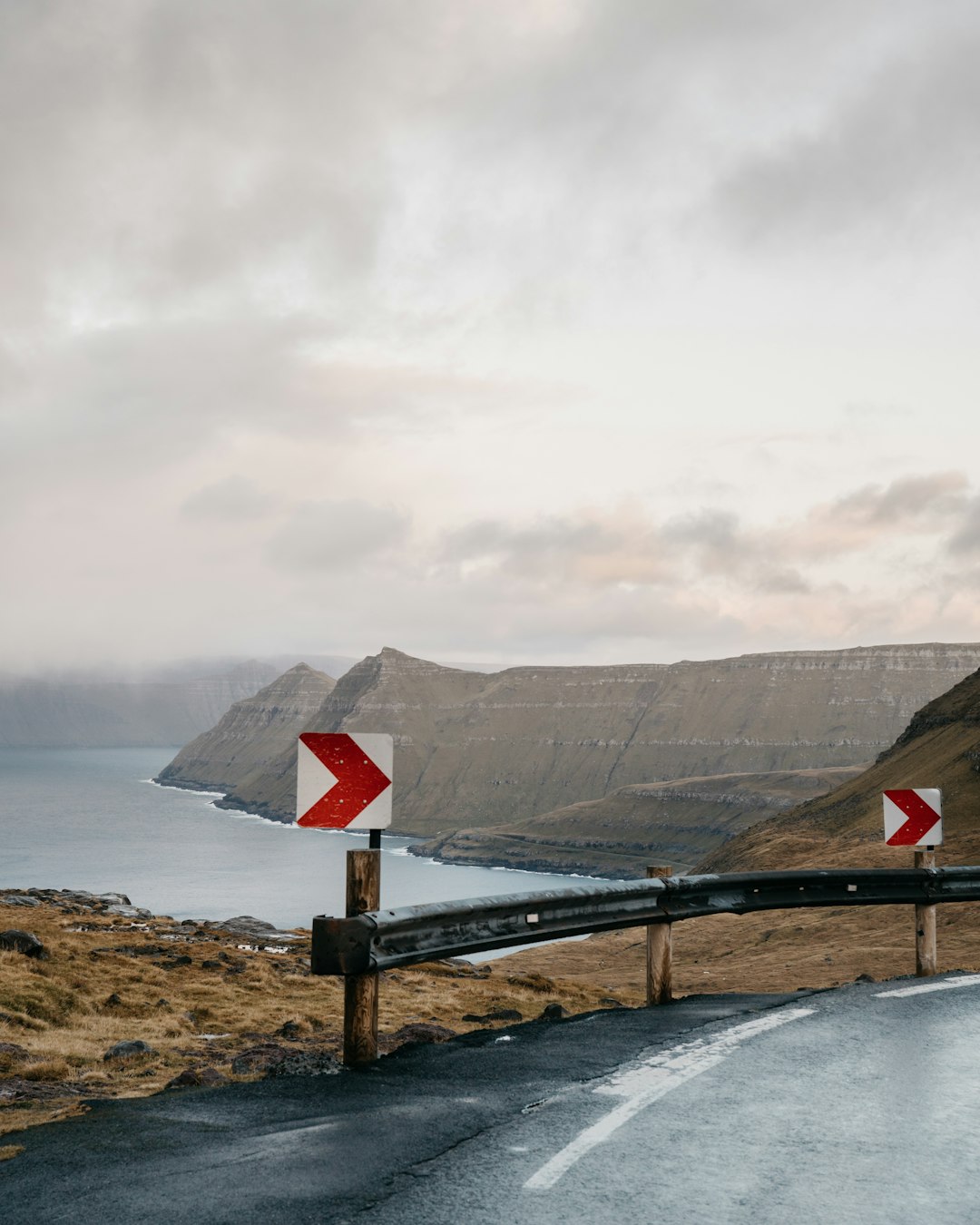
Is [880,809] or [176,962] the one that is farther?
[880,809]

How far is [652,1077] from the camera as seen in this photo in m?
7.08

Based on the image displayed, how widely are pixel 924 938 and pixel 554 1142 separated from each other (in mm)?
8457

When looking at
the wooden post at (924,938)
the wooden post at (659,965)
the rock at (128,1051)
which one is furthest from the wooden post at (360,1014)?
the wooden post at (924,938)

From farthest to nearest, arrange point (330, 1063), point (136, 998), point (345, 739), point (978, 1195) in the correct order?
point (136, 998)
point (345, 739)
point (330, 1063)
point (978, 1195)

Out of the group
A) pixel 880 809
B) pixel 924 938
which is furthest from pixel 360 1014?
pixel 880 809

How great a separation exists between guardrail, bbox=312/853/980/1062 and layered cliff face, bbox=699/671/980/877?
133 feet

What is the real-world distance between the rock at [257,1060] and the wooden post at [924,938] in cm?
716

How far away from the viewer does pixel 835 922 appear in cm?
3819

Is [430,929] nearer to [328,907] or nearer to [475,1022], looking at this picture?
[475,1022]

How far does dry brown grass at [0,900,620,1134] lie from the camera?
9.05 meters

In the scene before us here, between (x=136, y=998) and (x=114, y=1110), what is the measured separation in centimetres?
909

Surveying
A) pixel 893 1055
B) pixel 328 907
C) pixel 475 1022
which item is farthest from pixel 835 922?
pixel 328 907

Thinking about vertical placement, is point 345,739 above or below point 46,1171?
above

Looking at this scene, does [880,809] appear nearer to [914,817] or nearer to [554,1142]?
[914,817]
